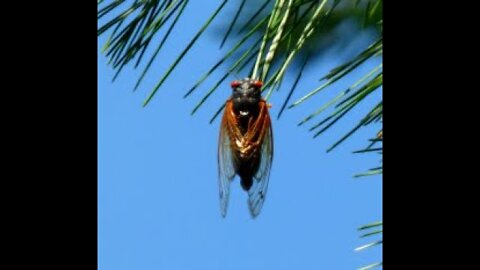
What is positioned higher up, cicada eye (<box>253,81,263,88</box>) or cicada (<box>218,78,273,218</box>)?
cicada eye (<box>253,81,263,88</box>)

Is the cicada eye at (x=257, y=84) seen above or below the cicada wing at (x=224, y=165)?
above

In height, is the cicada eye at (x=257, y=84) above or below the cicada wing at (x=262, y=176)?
above
